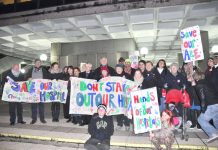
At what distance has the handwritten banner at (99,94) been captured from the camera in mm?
7281

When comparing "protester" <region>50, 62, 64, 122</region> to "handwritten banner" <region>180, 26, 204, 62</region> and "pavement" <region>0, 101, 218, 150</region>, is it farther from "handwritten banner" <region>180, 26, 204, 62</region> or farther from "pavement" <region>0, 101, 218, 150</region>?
"handwritten banner" <region>180, 26, 204, 62</region>

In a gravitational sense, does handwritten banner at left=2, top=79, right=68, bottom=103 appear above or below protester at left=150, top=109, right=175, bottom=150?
above

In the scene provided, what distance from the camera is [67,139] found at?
6402 millimetres

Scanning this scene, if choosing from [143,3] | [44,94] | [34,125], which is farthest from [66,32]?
[34,125]

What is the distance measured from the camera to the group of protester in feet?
18.4

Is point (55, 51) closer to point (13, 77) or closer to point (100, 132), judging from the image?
point (13, 77)

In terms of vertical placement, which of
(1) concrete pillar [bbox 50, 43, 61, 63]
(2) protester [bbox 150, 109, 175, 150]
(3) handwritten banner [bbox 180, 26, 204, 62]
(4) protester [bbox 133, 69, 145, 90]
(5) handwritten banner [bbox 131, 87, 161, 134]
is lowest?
(2) protester [bbox 150, 109, 175, 150]

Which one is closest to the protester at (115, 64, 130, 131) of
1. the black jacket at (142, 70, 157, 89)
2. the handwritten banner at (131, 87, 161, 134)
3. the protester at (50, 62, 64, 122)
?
the black jacket at (142, 70, 157, 89)

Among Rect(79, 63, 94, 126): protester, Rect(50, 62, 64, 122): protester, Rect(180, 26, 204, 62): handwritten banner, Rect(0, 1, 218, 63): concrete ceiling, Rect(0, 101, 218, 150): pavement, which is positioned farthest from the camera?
Rect(0, 1, 218, 63): concrete ceiling

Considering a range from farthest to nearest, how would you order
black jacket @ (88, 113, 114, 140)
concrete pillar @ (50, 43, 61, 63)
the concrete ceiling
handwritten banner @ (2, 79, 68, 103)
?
concrete pillar @ (50, 43, 61, 63) < the concrete ceiling < handwritten banner @ (2, 79, 68, 103) < black jacket @ (88, 113, 114, 140)

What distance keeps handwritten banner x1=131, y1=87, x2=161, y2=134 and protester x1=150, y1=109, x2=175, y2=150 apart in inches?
9.9

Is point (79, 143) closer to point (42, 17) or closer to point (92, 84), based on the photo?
point (92, 84)

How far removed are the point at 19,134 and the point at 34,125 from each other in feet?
3.54

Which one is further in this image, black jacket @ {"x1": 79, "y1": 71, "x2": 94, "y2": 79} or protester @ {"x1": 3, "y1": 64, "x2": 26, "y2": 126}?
protester @ {"x1": 3, "y1": 64, "x2": 26, "y2": 126}
